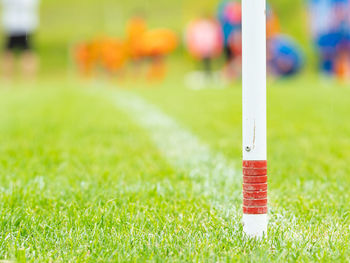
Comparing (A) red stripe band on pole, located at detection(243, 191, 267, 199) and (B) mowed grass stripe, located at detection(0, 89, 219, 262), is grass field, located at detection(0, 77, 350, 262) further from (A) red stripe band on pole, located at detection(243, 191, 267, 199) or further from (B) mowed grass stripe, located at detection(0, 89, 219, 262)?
(A) red stripe band on pole, located at detection(243, 191, 267, 199)

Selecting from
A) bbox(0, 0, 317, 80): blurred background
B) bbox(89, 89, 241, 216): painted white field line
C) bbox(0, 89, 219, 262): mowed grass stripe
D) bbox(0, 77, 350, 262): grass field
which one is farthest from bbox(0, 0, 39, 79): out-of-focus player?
bbox(0, 0, 317, 80): blurred background

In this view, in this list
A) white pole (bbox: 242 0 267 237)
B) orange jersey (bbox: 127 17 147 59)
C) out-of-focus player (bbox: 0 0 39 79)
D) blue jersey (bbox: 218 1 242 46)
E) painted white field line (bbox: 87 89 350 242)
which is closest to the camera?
white pole (bbox: 242 0 267 237)

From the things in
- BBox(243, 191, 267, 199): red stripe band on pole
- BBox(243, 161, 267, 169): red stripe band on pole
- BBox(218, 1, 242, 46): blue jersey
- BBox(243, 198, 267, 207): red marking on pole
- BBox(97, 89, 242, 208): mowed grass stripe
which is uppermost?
BBox(218, 1, 242, 46): blue jersey

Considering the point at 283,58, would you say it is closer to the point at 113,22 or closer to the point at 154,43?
the point at 154,43

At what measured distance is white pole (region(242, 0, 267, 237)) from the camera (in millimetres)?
1551

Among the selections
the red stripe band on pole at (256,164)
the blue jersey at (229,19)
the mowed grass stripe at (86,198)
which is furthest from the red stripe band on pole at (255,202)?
the blue jersey at (229,19)

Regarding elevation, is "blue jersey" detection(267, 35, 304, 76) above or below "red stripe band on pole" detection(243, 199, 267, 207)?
above

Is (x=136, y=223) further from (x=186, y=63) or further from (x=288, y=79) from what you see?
(x=186, y=63)

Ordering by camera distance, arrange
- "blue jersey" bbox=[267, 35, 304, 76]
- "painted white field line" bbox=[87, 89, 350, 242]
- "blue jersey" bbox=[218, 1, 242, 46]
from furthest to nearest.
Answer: "blue jersey" bbox=[267, 35, 304, 76] → "blue jersey" bbox=[218, 1, 242, 46] → "painted white field line" bbox=[87, 89, 350, 242]

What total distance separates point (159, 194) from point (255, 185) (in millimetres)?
719

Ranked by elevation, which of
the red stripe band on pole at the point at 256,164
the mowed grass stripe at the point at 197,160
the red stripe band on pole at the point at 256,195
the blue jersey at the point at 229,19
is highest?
the blue jersey at the point at 229,19

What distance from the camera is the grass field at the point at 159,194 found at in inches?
61.6

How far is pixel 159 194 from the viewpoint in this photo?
2227 mm

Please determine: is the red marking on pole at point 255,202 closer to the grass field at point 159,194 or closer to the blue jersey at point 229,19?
the grass field at point 159,194
